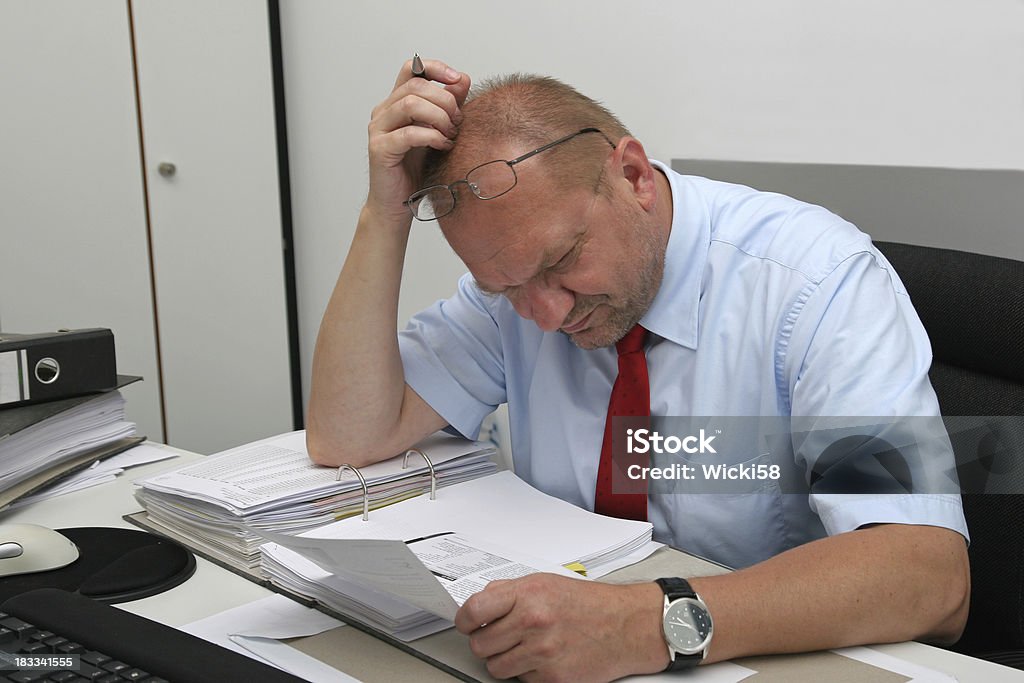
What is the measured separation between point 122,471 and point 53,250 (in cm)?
163

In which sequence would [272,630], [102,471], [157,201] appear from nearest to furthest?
[272,630] < [102,471] < [157,201]

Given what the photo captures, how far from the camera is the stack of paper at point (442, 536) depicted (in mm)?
898

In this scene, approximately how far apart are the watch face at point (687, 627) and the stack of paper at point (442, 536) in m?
0.16

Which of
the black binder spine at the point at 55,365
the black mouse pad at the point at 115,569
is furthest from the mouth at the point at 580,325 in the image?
the black binder spine at the point at 55,365

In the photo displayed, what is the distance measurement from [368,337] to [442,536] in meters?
0.36

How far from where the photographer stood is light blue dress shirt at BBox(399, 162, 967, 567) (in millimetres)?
1035

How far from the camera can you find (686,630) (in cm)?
83

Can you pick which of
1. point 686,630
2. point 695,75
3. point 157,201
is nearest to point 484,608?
point 686,630

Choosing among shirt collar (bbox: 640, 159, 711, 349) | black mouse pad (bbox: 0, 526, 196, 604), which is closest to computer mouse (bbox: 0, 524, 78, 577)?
black mouse pad (bbox: 0, 526, 196, 604)

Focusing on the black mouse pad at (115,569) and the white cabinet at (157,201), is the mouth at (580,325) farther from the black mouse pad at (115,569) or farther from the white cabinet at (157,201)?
the white cabinet at (157,201)

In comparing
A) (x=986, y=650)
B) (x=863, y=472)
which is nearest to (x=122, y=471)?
(x=863, y=472)

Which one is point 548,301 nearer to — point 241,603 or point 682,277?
point 682,277

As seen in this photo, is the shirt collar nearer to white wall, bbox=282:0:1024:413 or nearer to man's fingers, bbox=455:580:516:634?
man's fingers, bbox=455:580:516:634

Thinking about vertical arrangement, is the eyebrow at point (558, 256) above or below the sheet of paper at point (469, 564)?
above
